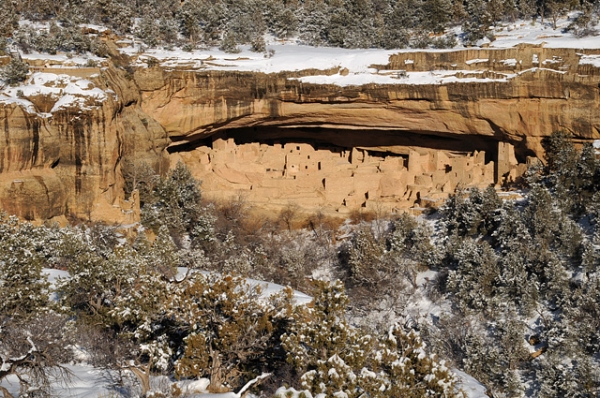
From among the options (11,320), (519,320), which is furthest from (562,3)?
(11,320)

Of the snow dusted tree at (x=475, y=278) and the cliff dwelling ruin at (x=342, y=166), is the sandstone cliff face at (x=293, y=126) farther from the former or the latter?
the snow dusted tree at (x=475, y=278)

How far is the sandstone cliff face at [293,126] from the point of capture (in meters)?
26.1

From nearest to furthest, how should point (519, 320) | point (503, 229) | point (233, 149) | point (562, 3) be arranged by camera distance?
point (519, 320)
point (503, 229)
point (233, 149)
point (562, 3)

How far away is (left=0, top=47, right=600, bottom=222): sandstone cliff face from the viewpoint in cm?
2608

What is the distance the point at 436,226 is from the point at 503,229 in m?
2.66

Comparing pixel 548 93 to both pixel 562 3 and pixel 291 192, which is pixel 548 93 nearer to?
pixel 291 192

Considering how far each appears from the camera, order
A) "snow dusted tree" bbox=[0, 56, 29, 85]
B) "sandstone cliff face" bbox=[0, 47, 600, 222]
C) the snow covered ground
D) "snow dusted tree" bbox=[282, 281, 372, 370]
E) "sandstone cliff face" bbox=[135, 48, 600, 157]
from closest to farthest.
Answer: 1. "snow dusted tree" bbox=[282, 281, 372, 370]
2. "snow dusted tree" bbox=[0, 56, 29, 85]
3. "sandstone cliff face" bbox=[0, 47, 600, 222]
4. "sandstone cliff face" bbox=[135, 48, 600, 157]
5. the snow covered ground

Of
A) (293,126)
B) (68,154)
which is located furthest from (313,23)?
(68,154)

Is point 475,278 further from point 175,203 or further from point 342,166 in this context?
point 175,203

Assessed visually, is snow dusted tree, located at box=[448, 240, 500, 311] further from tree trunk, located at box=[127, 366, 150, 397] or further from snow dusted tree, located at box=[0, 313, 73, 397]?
tree trunk, located at box=[127, 366, 150, 397]

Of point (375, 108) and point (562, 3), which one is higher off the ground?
point (562, 3)

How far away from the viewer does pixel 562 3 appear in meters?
39.1

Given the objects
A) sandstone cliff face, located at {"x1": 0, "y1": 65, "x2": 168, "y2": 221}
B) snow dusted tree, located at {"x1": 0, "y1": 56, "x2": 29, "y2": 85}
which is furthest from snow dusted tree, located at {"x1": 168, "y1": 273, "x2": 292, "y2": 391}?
snow dusted tree, located at {"x1": 0, "y1": 56, "x2": 29, "y2": 85}

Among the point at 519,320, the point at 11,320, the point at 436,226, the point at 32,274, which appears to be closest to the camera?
the point at 11,320
